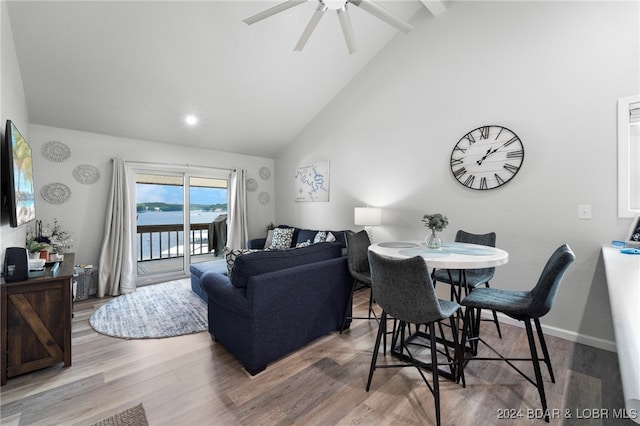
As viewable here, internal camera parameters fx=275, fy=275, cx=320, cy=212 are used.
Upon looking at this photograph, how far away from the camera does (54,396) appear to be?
6.14ft

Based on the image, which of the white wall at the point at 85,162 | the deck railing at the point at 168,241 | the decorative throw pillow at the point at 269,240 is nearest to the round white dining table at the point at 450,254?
the decorative throw pillow at the point at 269,240

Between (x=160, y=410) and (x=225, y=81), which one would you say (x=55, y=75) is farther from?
(x=160, y=410)

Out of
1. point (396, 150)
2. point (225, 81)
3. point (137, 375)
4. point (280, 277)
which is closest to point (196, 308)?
point (137, 375)

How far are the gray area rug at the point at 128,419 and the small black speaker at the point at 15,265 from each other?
125 centimetres

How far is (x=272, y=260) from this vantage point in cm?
221

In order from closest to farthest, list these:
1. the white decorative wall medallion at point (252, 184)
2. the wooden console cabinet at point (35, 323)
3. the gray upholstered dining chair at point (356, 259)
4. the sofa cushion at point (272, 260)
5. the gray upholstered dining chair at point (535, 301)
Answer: the gray upholstered dining chair at point (535, 301)
the wooden console cabinet at point (35, 323)
the sofa cushion at point (272, 260)
the gray upholstered dining chair at point (356, 259)
the white decorative wall medallion at point (252, 184)

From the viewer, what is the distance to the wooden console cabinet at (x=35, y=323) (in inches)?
77.8

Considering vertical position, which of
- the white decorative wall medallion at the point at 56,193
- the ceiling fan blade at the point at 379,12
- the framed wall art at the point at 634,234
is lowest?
the framed wall art at the point at 634,234

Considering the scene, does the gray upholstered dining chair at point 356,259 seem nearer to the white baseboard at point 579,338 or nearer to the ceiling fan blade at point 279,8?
the white baseboard at point 579,338

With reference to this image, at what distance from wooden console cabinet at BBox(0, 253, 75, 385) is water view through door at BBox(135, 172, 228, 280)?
8.47ft

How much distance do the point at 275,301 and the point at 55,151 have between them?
3874 mm

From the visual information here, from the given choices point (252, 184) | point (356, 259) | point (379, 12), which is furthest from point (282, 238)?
point (379, 12)

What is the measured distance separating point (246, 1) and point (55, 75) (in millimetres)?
2256

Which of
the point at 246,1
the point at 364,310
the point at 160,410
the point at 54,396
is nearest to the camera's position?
the point at 160,410
